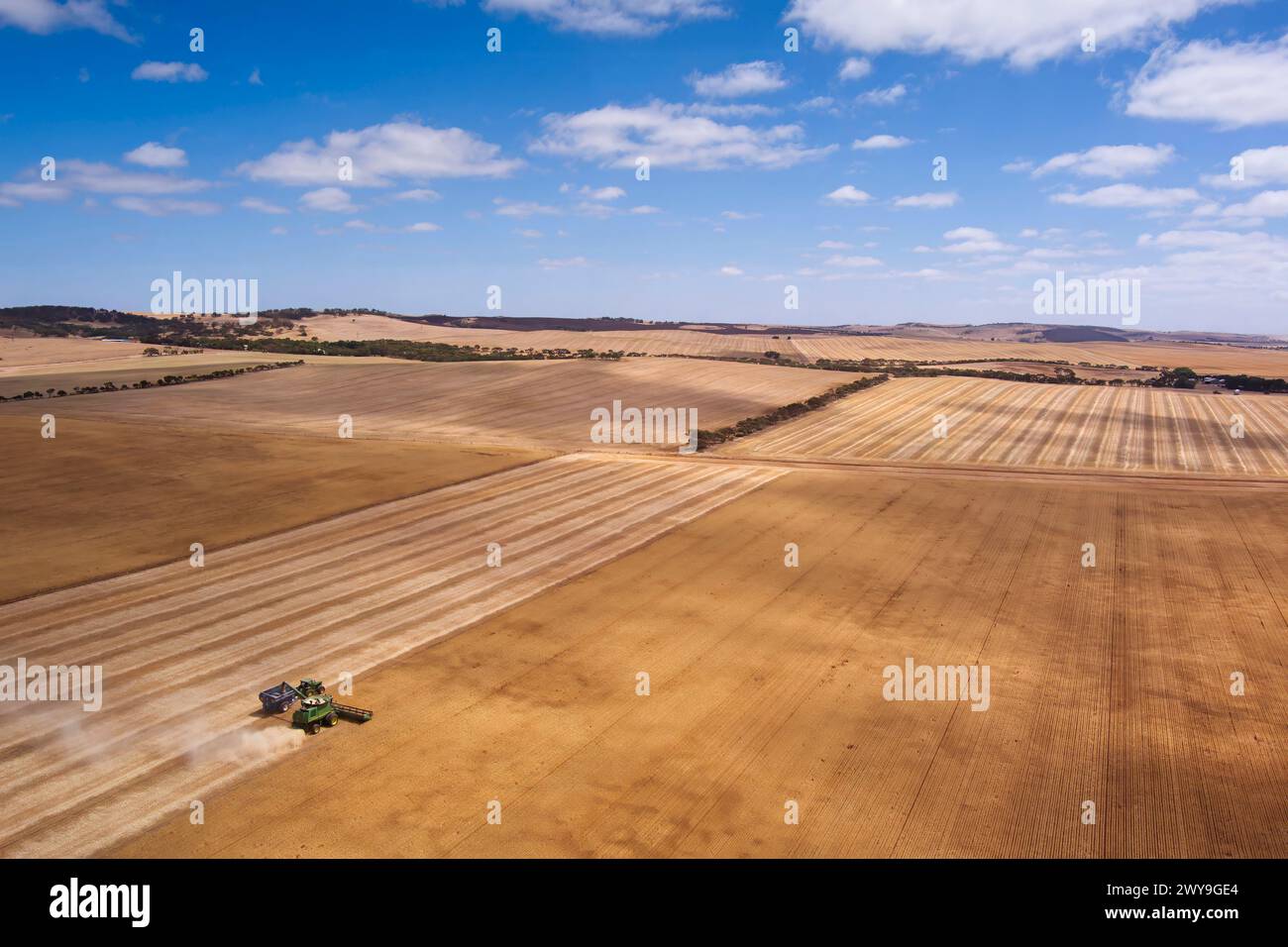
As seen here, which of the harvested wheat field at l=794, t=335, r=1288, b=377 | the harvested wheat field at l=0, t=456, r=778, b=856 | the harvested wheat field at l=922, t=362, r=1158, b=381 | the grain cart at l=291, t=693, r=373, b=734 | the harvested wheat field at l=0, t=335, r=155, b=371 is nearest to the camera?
the harvested wheat field at l=0, t=456, r=778, b=856

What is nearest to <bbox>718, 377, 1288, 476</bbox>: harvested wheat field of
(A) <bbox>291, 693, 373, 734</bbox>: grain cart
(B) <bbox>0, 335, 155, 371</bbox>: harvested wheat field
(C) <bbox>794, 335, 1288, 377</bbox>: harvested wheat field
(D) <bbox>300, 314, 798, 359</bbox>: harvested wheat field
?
(A) <bbox>291, 693, 373, 734</bbox>: grain cart

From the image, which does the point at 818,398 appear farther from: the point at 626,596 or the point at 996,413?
the point at 626,596

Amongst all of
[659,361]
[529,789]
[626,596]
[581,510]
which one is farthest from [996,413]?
[529,789]

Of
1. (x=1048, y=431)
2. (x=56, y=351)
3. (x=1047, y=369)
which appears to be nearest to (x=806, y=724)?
(x=1048, y=431)

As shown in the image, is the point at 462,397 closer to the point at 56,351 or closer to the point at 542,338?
the point at 56,351

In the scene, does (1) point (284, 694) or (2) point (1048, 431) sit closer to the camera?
(1) point (284, 694)

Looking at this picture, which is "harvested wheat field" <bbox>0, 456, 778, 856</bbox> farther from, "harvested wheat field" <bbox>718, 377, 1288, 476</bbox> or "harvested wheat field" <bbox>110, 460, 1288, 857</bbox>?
"harvested wheat field" <bbox>718, 377, 1288, 476</bbox>
